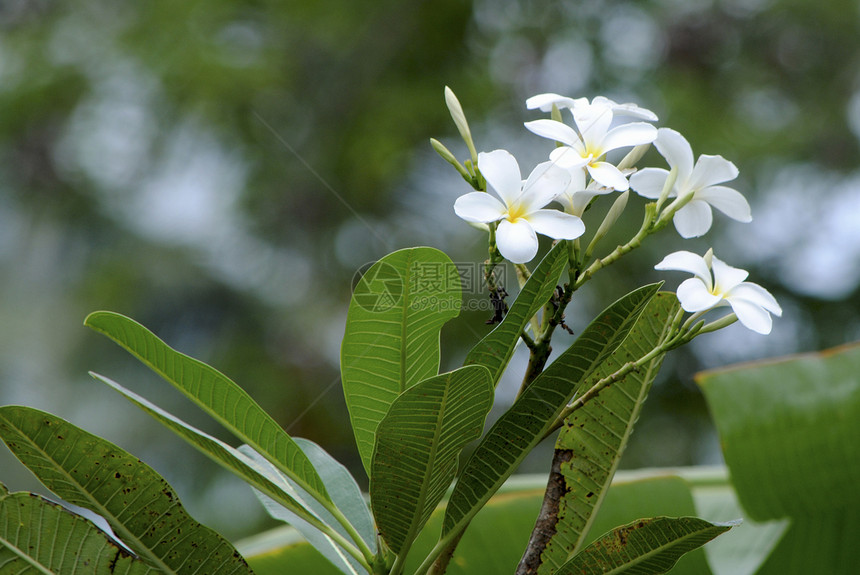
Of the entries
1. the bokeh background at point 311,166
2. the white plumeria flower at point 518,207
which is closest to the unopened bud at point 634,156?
the white plumeria flower at point 518,207

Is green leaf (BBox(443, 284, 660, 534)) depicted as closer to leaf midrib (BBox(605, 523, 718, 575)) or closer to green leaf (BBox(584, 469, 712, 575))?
leaf midrib (BBox(605, 523, 718, 575))

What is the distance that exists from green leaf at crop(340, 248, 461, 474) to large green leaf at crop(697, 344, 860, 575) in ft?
1.49

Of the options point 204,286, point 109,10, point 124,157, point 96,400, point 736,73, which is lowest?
point 96,400

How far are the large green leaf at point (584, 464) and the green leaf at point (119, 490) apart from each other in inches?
9.5

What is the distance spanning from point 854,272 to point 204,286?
386 centimetres

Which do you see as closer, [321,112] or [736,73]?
[321,112]

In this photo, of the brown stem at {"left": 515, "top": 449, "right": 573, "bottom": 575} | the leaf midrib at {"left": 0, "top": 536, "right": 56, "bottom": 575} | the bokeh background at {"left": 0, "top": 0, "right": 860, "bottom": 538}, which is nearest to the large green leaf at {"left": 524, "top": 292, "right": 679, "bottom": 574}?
the brown stem at {"left": 515, "top": 449, "right": 573, "bottom": 575}

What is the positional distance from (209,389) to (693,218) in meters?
0.40

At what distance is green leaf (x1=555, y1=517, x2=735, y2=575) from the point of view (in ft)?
1.61

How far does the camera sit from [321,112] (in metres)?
4.88

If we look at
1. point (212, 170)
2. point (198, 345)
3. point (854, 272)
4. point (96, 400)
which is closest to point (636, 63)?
point (854, 272)

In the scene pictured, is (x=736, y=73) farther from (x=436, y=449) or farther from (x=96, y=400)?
(x=436, y=449)

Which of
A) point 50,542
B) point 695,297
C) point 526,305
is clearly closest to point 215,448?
point 50,542

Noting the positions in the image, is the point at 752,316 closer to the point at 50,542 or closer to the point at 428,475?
the point at 428,475
